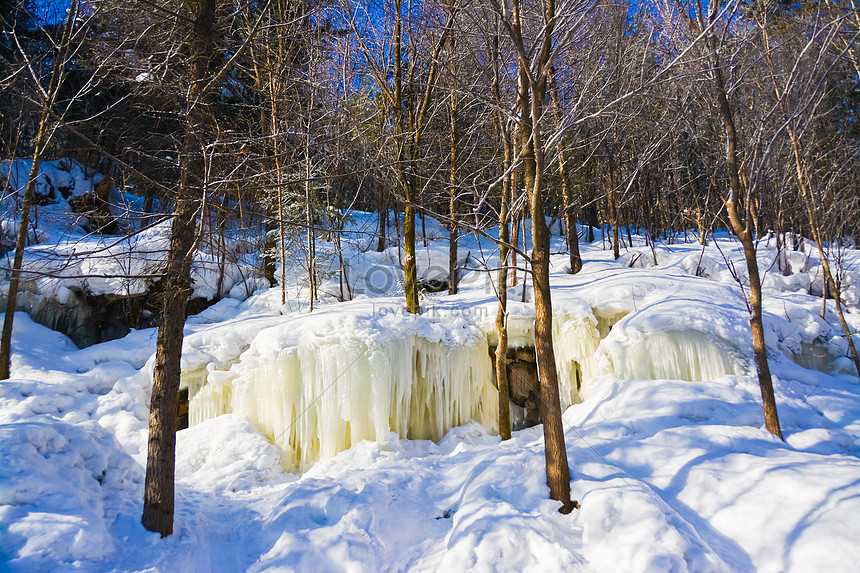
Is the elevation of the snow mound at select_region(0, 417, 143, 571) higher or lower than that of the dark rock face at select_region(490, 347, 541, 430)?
higher

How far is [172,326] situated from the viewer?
10.5 ft

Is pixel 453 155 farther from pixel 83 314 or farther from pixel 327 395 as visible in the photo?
pixel 83 314

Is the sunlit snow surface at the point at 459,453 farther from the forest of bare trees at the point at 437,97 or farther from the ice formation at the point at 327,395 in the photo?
the forest of bare trees at the point at 437,97

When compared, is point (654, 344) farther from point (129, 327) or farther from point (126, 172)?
point (129, 327)

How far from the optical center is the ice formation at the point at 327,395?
6059mm

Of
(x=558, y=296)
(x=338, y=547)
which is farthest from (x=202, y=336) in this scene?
(x=558, y=296)

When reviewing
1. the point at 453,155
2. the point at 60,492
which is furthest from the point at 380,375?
the point at 453,155

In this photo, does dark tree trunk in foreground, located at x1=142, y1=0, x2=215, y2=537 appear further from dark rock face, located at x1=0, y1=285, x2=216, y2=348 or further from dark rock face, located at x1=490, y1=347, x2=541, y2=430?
dark rock face, located at x1=0, y1=285, x2=216, y2=348

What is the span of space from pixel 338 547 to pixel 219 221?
2732 millimetres

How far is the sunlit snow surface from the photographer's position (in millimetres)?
2615

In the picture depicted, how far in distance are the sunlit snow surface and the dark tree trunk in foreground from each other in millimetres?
263

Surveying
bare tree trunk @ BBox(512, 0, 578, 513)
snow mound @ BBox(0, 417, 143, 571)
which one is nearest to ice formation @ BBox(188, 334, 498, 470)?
snow mound @ BBox(0, 417, 143, 571)

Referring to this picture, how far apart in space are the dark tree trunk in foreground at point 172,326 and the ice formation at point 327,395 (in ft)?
9.67

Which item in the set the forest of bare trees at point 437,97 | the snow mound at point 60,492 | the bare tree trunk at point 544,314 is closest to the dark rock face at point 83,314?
the forest of bare trees at point 437,97
